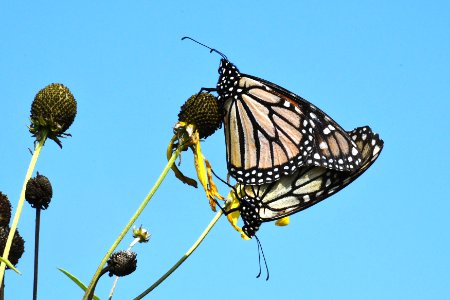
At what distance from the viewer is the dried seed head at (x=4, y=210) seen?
12.5ft

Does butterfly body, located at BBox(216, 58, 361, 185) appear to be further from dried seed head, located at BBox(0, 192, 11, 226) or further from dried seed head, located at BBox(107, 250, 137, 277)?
dried seed head, located at BBox(0, 192, 11, 226)

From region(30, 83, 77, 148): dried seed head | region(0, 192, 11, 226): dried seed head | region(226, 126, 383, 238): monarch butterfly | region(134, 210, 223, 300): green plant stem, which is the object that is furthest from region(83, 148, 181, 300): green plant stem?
region(226, 126, 383, 238): monarch butterfly

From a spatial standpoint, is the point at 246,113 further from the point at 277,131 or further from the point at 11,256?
the point at 11,256

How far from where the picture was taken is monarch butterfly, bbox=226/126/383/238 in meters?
4.47

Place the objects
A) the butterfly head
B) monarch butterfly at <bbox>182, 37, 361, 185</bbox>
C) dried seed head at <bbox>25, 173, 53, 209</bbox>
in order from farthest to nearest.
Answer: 1. the butterfly head
2. monarch butterfly at <bbox>182, 37, 361, 185</bbox>
3. dried seed head at <bbox>25, 173, 53, 209</bbox>

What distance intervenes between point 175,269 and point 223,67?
5.59ft

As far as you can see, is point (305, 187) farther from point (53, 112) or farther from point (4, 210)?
point (4, 210)

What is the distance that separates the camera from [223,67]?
15.1 ft

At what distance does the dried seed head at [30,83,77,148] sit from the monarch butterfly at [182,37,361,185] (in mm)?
774

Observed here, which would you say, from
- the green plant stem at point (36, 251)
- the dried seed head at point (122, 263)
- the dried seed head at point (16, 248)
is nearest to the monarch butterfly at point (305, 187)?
the dried seed head at point (122, 263)

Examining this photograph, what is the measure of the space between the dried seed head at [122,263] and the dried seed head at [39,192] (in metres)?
0.53

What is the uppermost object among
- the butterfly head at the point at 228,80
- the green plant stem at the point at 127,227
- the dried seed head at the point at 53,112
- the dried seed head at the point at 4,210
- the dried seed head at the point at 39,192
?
the butterfly head at the point at 228,80

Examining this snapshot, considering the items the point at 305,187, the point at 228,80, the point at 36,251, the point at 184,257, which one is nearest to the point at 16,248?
the point at 36,251

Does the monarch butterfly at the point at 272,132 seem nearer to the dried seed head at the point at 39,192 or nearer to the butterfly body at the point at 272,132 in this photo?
the butterfly body at the point at 272,132
